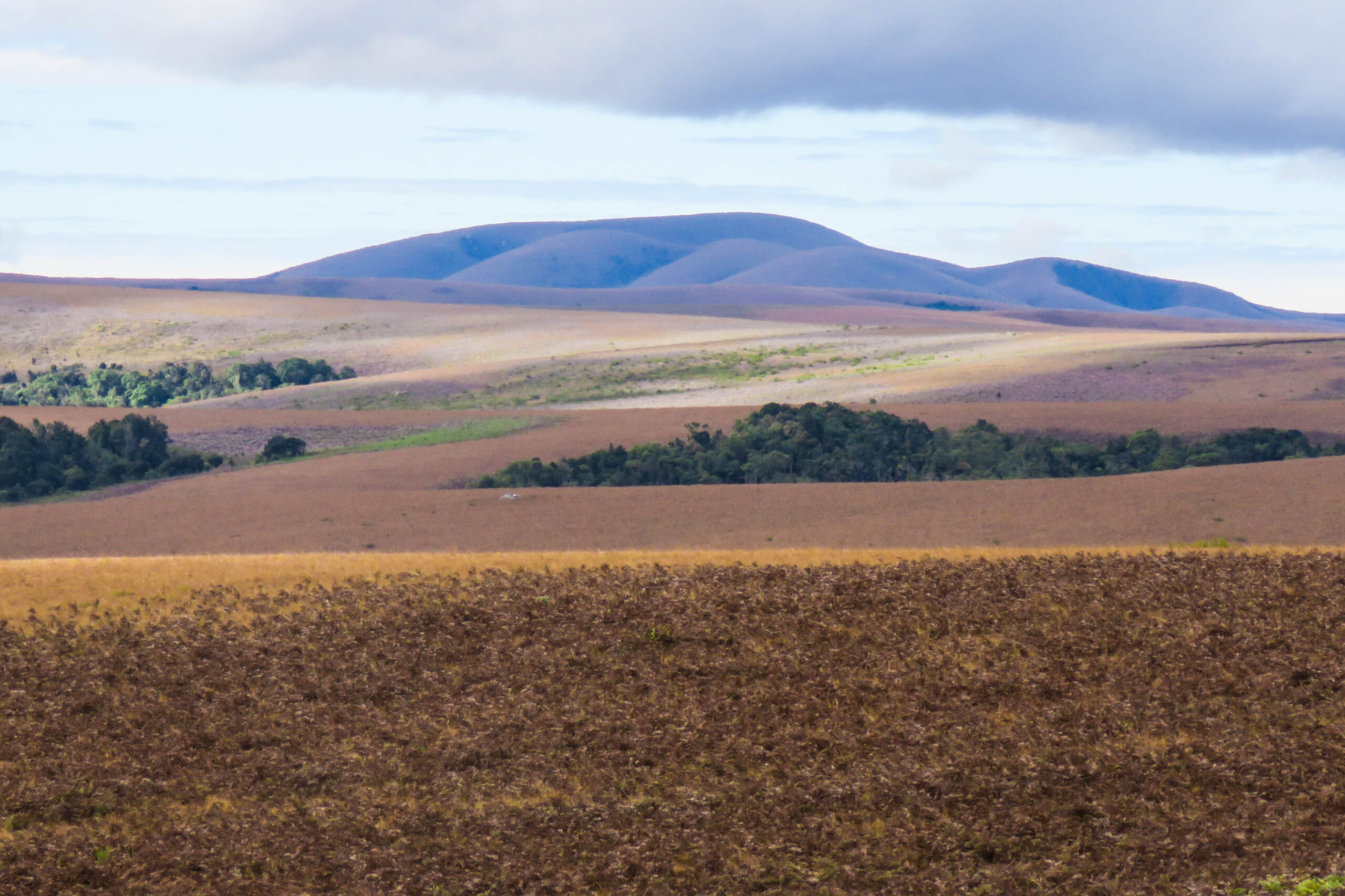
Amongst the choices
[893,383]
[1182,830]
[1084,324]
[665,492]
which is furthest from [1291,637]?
[1084,324]

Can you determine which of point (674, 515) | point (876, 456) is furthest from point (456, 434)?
point (674, 515)

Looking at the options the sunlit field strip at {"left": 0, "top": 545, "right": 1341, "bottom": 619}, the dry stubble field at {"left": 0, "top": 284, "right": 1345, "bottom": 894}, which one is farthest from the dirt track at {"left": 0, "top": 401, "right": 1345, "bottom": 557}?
the sunlit field strip at {"left": 0, "top": 545, "right": 1341, "bottom": 619}

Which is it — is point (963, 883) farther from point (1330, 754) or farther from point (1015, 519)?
point (1015, 519)

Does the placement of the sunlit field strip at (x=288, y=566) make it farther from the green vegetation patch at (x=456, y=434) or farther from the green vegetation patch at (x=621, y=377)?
the green vegetation patch at (x=621, y=377)

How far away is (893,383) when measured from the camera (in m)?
65.2

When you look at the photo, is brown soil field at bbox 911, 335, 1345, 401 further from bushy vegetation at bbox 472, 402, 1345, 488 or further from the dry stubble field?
the dry stubble field

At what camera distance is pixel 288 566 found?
2091cm

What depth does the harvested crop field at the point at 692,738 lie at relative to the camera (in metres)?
10.5

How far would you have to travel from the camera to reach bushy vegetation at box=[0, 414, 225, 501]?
4281 cm

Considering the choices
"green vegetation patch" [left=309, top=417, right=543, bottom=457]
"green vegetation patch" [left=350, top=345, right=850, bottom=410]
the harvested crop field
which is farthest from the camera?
"green vegetation patch" [left=350, top=345, right=850, bottom=410]

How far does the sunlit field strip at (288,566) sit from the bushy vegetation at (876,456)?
54.6 feet

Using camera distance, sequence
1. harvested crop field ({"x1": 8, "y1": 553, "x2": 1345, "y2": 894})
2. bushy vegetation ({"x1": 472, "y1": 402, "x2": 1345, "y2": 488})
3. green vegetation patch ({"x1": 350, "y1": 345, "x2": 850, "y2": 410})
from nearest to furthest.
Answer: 1. harvested crop field ({"x1": 8, "y1": 553, "x2": 1345, "y2": 894})
2. bushy vegetation ({"x1": 472, "y1": 402, "x2": 1345, "y2": 488})
3. green vegetation patch ({"x1": 350, "y1": 345, "x2": 850, "y2": 410})

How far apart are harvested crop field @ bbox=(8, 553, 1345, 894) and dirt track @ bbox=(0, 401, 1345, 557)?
9.79 metres

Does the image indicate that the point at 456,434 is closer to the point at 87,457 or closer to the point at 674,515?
the point at 87,457
